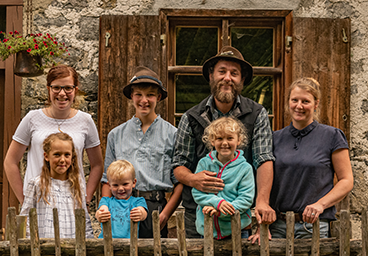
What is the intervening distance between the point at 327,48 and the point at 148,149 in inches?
95.0

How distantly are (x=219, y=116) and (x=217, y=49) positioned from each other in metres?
1.83

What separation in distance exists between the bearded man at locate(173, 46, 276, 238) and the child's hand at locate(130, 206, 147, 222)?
12.6 inches

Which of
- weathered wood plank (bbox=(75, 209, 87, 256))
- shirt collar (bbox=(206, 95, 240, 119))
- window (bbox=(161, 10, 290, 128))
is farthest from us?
window (bbox=(161, 10, 290, 128))

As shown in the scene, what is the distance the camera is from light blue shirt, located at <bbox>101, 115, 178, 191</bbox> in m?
3.08

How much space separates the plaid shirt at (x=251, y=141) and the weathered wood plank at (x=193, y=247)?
528mm

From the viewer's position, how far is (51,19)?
4574mm

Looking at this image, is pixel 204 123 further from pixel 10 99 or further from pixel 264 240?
pixel 10 99

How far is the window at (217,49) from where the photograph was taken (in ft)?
15.2

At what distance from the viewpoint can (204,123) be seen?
3021 millimetres

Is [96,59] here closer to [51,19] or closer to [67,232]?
[51,19]

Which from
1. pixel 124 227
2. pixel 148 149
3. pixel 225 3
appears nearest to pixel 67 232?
pixel 124 227

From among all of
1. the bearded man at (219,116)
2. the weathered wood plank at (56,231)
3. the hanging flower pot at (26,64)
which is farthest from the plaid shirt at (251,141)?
the hanging flower pot at (26,64)

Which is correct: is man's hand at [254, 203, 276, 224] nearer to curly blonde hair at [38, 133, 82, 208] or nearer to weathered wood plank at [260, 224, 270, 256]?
weathered wood plank at [260, 224, 270, 256]

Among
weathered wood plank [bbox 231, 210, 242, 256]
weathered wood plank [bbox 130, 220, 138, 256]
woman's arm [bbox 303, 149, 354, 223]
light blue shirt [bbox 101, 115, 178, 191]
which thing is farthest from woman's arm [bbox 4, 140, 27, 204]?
woman's arm [bbox 303, 149, 354, 223]
